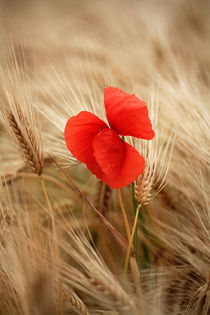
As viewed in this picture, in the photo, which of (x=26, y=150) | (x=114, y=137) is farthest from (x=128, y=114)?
(x=26, y=150)

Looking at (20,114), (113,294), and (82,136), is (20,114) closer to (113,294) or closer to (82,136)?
(82,136)

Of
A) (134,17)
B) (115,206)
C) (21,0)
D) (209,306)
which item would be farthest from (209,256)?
(21,0)

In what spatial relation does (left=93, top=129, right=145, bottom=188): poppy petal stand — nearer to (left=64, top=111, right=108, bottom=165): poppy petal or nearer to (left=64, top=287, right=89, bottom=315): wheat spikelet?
(left=64, top=111, right=108, bottom=165): poppy petal

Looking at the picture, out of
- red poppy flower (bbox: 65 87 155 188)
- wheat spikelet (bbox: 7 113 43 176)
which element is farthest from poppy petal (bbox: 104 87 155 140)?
wheat spikelet (bbox: 7 113 43 176)

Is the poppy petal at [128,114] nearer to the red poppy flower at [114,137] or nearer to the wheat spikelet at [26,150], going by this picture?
the red poppy flower at [114,137]

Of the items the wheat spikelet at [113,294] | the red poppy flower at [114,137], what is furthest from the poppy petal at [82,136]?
the wheat spikelet at [113,294]

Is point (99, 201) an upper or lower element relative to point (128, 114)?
lower
